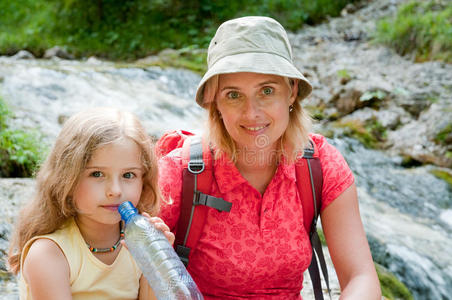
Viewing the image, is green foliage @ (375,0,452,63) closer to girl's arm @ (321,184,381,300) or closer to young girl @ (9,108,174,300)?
girl's arm @ (321,184,381,300)

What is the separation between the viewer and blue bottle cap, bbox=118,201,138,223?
175 centimetres

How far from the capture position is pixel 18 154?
4.10 meters

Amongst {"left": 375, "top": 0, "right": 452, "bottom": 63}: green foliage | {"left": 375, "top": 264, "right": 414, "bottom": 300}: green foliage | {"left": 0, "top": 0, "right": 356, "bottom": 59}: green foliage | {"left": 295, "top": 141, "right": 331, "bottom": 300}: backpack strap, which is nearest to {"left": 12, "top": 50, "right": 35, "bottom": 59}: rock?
{"left": 0, "top": 0, "right": 356, "bottom": 59}: green foliage

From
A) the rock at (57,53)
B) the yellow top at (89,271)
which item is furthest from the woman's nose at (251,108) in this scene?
the rock at (57,53)

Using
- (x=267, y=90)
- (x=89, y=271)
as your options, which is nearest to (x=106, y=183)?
(x=89, y=271)

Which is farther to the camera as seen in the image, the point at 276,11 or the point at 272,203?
the point at 276,11

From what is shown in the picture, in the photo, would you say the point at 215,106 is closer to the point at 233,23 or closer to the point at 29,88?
the point at 233,23

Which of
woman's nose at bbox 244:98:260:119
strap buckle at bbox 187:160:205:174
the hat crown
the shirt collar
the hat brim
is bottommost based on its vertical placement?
the shirt collar

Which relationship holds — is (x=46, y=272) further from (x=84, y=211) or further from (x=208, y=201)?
(x=208, y=201)

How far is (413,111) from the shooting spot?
25.1 ft

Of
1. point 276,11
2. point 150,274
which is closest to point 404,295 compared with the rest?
point 150,274

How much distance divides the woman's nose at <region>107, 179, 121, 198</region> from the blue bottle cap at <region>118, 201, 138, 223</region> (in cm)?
5

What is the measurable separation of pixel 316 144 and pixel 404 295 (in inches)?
77.2

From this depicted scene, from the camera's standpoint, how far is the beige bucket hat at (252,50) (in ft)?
6.91
